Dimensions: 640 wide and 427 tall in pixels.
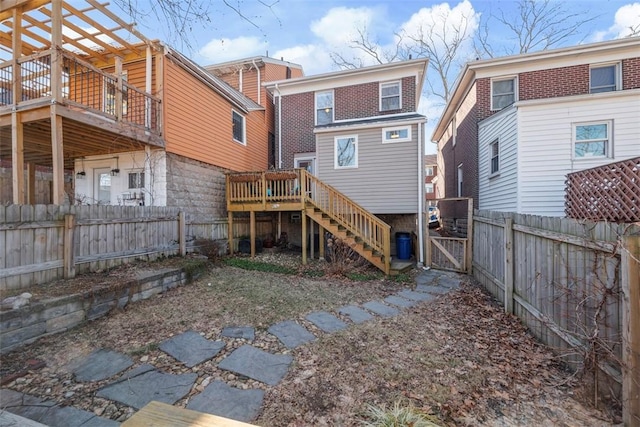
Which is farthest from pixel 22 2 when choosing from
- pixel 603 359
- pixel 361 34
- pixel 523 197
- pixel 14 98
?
pixel 361 34

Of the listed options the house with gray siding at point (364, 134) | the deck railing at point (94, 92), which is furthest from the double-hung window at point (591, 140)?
the deck railing at point (94, 92)

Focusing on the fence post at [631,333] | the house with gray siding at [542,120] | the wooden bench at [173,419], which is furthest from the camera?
the house with gray siding at [542,120]

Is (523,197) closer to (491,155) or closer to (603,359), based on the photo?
(491,155)

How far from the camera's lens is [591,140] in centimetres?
829

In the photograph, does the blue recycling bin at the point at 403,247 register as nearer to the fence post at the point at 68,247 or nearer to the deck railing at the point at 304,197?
the deck railing at the point at 304,197

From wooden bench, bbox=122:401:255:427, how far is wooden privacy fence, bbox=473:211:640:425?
292cm

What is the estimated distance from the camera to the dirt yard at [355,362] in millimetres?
2502

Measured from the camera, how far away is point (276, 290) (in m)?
5.84

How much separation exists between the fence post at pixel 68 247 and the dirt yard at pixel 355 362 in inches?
13.5

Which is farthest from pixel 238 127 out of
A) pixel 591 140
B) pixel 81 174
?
pixel 591 140

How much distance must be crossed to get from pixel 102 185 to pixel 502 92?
1488 centimetres

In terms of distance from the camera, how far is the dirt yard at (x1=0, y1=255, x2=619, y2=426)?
2502 millimetres

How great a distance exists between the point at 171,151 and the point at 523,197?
34.6 feet

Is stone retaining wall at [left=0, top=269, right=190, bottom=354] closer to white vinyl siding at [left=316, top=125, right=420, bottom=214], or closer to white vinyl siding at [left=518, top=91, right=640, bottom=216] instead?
white vinyl siding at [left=316, top=125, right=420, bottom=214]
